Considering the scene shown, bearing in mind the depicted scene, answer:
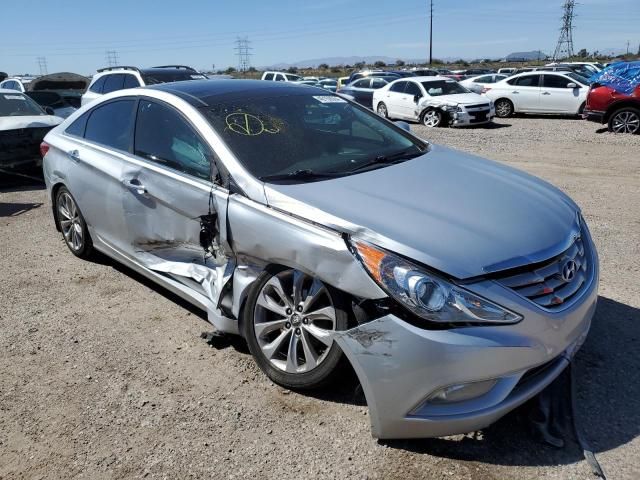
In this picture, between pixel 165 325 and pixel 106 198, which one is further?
pixel 106 198

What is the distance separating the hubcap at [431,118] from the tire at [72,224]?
13151 mm

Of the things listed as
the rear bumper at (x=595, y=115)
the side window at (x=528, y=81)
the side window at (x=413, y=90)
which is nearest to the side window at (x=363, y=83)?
the side window at (x=413, y=90)

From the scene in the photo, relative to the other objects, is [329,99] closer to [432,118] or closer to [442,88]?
[432,118]

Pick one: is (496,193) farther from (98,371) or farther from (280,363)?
(98,371)

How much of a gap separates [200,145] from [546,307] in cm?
221

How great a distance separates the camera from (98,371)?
3.42 meters

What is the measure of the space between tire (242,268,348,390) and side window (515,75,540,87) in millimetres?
17592

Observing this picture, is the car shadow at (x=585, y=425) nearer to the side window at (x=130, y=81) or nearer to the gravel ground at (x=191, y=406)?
the gravel ground at (x=191, y=406)

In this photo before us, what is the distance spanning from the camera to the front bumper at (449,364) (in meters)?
2.36

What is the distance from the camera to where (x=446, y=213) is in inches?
111

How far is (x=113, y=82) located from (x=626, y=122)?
11.5m

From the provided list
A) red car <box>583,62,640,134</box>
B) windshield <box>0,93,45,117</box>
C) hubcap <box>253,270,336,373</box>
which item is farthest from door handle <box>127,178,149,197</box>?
red car <box>583,62,640,134</box>

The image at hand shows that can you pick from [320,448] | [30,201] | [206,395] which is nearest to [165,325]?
[206,395]

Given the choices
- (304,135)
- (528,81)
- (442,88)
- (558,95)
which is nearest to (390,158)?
(304,135)
